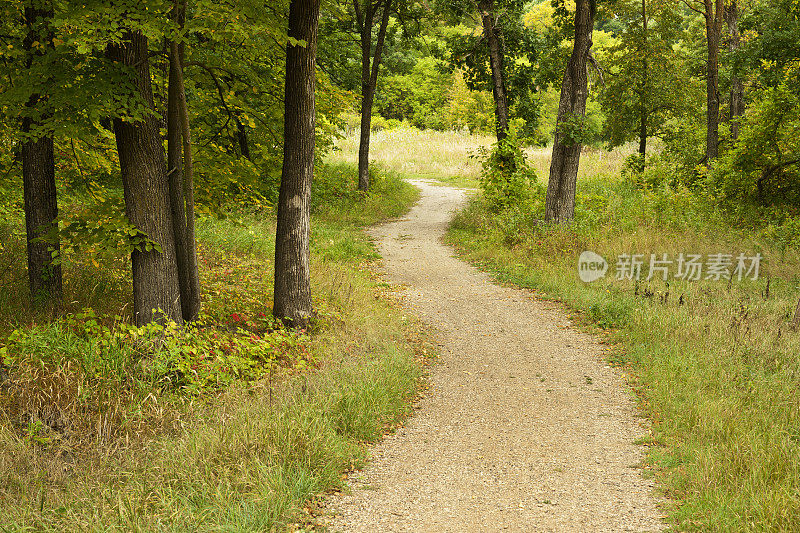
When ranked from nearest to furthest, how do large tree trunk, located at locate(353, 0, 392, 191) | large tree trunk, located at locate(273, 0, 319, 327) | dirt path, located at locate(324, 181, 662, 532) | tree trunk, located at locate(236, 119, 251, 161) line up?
dirt path, located at locate(324, 181, 662, 532), large tree trunk, located at locate(273, 0, 319, 327), tree trunk, located at locate(236, 119, 251, 161), large tree trunk, located at locate(353, 0, 392, 191)

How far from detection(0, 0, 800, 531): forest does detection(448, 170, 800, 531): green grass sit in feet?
0.12

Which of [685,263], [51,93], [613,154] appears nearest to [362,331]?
[51,93]

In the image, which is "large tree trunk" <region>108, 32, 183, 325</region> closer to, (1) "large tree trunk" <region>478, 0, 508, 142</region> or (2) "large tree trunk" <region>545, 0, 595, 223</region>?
(2) "large tree trunk" <region>545, 0, 595, 223</region>

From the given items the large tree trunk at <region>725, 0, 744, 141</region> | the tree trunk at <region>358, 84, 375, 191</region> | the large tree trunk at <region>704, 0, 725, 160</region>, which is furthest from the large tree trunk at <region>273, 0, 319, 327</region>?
the large tree trunk at <region>725, 0, 744, 141</region>

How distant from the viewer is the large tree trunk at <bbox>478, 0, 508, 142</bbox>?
15984 mm

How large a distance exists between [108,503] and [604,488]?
3758 millimetres

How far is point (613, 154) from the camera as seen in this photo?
29375 millimetres

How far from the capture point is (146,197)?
643 cm

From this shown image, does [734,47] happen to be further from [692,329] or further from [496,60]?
[692,329]

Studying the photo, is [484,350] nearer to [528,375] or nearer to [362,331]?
[528,375]

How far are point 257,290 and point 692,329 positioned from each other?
6.51 meters
